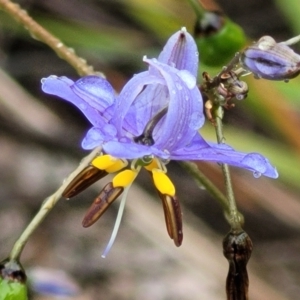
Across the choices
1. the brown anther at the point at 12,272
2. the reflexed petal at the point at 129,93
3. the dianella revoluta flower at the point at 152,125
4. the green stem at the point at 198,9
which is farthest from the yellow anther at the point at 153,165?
the green stem at the point at 198,9

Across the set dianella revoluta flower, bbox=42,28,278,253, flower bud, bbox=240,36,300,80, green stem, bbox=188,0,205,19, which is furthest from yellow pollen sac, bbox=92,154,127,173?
green stem, bbox=188,0,205,19

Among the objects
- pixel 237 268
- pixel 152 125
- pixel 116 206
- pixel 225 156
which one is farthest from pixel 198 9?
pixel 116 206

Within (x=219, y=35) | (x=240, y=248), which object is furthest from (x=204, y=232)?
(x=240, y=248)

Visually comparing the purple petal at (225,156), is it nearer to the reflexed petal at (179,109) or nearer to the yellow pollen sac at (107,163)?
the reflexed petal at (179,109)

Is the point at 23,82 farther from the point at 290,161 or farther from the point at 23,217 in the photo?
the point at 290,161

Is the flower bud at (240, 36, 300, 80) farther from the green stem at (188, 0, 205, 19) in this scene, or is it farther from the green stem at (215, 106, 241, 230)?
the green stem at (188, 0, 205, 19)

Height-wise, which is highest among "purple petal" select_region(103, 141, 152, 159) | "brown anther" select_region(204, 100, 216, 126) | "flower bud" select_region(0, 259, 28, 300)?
"brown anther" select_region(204, 100, 216, 126)

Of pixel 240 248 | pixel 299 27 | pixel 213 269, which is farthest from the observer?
pixel 213 269
